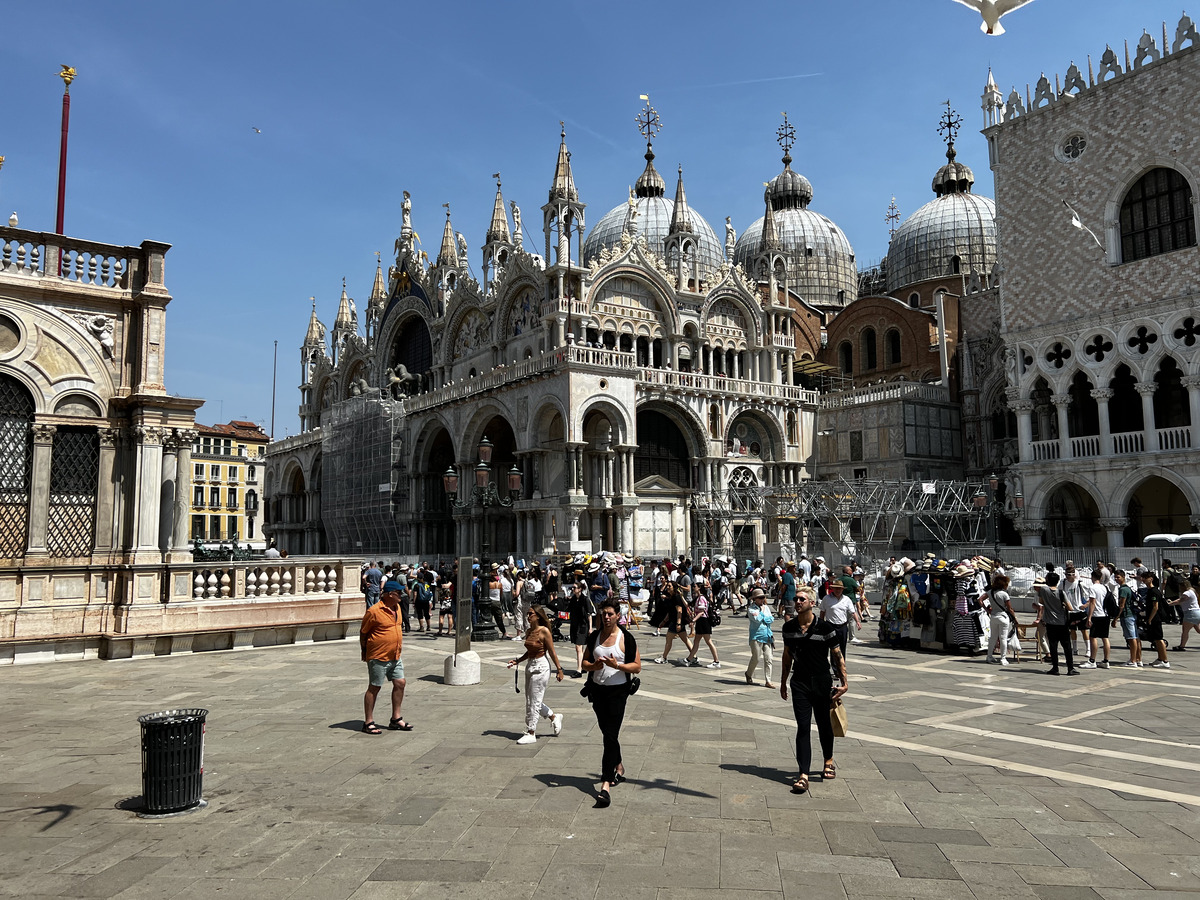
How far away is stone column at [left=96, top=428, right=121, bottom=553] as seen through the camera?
16.3 m

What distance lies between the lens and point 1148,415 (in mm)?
31094

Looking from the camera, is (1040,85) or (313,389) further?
(313,389)

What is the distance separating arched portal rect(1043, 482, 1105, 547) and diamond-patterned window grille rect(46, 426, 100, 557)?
33.0m

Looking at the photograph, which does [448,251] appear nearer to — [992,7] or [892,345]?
[892,345]

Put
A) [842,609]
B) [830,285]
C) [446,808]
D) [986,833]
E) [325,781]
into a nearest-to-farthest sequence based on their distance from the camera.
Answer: [986,833] → [446,808] → [325,781] → [842,609] → [830,285]

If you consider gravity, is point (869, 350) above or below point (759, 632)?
above

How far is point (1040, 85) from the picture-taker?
34.6 meters

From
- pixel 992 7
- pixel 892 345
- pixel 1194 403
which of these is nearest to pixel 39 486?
pixel 992 7

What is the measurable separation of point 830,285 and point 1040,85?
2720 cm

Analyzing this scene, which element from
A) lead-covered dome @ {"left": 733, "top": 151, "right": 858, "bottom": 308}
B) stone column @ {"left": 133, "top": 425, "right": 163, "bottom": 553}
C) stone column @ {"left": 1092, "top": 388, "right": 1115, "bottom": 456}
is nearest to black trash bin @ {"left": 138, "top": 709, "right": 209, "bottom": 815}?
stone column @ {"left": 133, "top": 425, "right": 163, "bottom": 553}

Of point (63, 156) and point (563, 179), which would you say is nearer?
point (63, 156)

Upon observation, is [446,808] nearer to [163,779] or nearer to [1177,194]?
[163,779]

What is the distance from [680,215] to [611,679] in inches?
1754

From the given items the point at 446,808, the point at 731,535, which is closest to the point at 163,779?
the point at 446,808
